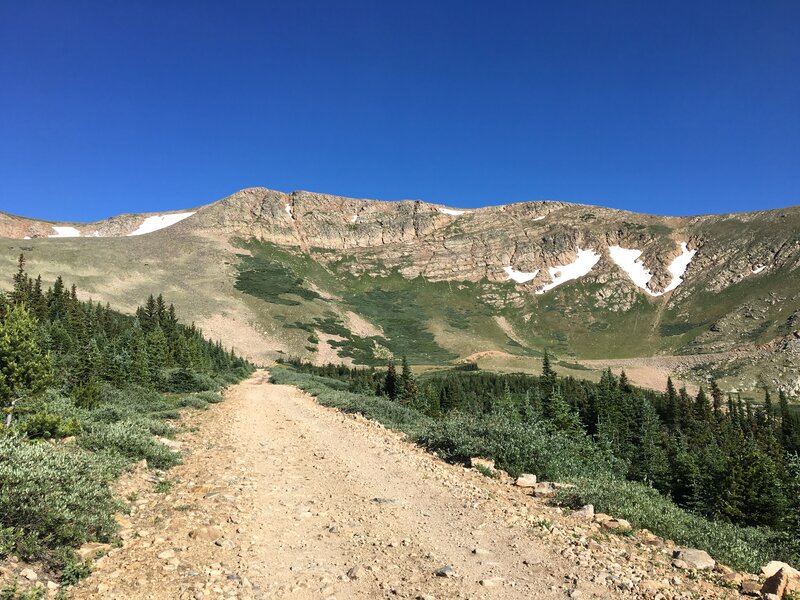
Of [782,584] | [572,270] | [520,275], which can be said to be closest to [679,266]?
[572,270]

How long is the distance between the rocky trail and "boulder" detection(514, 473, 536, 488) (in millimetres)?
284

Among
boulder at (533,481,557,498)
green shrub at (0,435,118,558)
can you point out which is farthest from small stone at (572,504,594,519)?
green shrub at (0,435,118,558)

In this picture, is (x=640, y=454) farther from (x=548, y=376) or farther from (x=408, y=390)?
(x=408, y=390)

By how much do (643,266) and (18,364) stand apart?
20715cm

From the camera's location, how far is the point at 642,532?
7.91m

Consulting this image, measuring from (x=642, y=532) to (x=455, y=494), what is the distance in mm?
3572

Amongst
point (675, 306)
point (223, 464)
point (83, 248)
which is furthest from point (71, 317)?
point (675, 306)

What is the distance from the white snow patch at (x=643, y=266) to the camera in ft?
579

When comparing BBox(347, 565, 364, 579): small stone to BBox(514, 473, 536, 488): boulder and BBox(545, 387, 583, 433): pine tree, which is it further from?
BBox(545, 387, 583, 433): pine tree

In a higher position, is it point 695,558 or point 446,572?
point 695,558

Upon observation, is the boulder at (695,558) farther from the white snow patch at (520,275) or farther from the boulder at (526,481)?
the white snow patch at (520,275)

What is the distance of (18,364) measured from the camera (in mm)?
16625

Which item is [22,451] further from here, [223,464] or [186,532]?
[223,464]

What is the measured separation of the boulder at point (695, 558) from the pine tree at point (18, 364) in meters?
19.6
